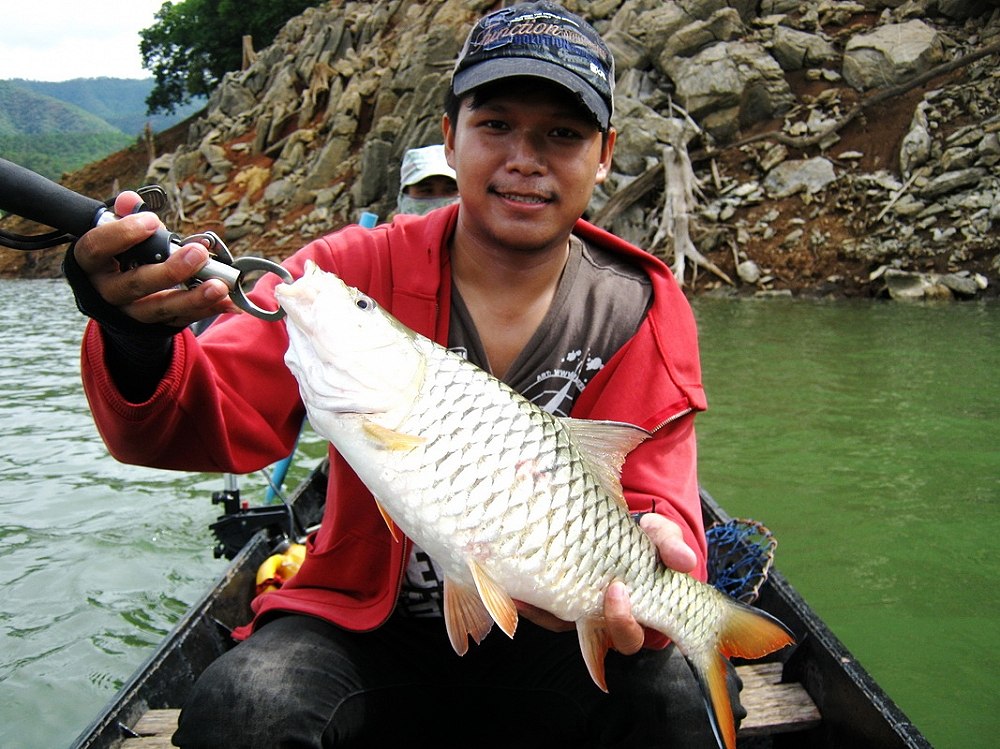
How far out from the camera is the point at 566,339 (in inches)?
106

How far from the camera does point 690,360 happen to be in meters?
2.69

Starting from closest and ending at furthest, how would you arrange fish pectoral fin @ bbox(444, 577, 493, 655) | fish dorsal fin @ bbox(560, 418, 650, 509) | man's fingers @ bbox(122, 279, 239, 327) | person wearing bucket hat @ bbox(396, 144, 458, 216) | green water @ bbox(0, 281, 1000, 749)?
1. man's fingers @ bbox(122, 279, 239, 327)
2. fish pectoral fin @ bbox(444, 577, 493, 655)
3. fish dorsal fin @ bbox(560, 418, 650, 509)
4. green water @ bbox(0, 281, 1000, 749)
5. person wearing bucket hat @ bbox(396, 144, 458, 216)

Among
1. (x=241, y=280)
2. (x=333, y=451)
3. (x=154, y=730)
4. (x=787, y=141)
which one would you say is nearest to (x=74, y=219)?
(x=241, y=280)

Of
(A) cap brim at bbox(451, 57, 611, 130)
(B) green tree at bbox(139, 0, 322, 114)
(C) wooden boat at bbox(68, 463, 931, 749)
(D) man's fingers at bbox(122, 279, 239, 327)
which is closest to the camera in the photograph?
(D) man's fingers at bbox(122, 279, 239, 327)

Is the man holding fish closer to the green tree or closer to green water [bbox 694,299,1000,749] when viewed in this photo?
green water [bbox 694,299,1000,749]

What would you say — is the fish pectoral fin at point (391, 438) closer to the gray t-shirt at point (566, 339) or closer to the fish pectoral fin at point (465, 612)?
the fish pectoral fin at point (465, 612)

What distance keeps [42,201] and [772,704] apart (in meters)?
2.90

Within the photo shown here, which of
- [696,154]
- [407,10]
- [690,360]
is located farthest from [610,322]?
[407,10]

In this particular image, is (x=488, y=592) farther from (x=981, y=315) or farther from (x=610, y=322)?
(x=981, y=315)

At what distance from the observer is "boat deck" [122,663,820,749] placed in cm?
276

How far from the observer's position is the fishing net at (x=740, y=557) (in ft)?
11.9

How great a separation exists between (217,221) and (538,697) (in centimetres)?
3060

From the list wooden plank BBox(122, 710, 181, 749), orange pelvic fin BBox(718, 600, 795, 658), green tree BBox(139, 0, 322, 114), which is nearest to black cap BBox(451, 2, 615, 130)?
orange pelvic fin BBox(718, 600, 795, 658)

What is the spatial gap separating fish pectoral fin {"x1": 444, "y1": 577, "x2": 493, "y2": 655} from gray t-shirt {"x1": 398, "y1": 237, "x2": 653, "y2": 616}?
0.59 meters
